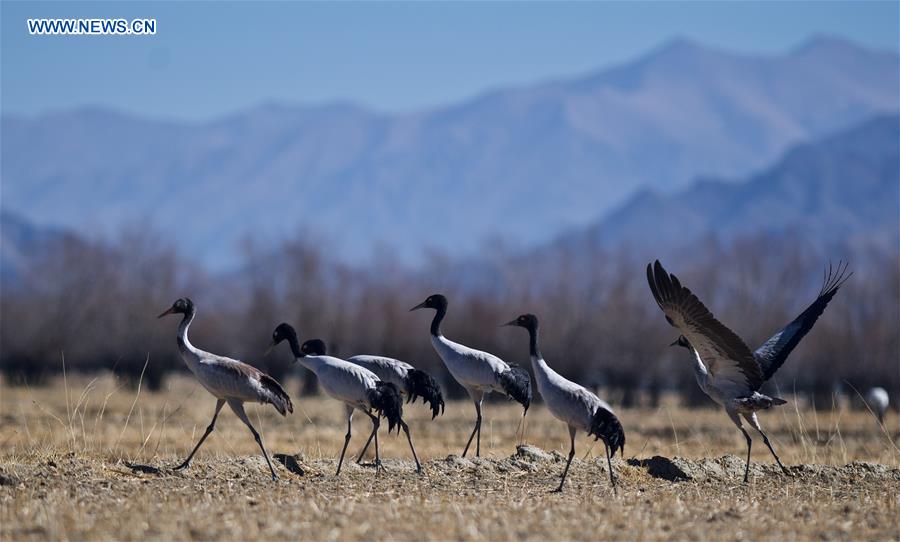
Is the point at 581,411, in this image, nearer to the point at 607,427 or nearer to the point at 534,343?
the point at 607,427

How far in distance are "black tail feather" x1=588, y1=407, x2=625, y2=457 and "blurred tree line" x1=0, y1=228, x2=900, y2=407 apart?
97.4 feet

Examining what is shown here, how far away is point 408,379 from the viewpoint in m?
15.2

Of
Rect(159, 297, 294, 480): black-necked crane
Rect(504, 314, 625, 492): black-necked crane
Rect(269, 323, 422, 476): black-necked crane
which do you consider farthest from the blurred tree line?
Rect(159, 297, 294, 480): black-necked crane

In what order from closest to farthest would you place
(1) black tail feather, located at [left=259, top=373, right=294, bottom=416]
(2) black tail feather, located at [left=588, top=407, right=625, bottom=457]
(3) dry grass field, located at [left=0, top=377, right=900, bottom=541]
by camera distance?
1. (3) dry grass field, located at [left=0, top=377, right=900, bottom=541]
2. (2) black tail feather, located at [left=588, top=407, right=625, bottom=457]
3. (1) black tail feather, located at [left=259, top=373, right=294, bottom=416]

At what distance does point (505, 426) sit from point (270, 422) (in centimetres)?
560

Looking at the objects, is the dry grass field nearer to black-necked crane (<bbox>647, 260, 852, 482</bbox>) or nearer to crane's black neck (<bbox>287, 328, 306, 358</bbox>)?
black-necked crane (<bbox>647, 260, 852, 482</bbox>)

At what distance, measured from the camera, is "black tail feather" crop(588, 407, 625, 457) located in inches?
510

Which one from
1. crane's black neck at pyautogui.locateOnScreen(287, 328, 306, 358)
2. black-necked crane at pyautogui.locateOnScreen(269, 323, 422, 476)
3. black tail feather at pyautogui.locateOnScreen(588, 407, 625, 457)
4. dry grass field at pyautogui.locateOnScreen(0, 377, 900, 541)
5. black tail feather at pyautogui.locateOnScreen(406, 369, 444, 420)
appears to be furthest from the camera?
black tail feather at pyautogui.locateOnScreen(406, 369, 444, 420)

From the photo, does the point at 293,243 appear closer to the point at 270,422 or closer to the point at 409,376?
the point at 270,422

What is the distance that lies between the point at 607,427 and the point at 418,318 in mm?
42155

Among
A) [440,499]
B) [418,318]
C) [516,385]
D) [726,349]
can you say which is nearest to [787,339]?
[726,349]

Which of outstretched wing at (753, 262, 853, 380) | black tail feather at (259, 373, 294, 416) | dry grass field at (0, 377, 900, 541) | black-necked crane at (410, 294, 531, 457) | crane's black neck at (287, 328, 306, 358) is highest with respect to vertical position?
outstretched wing at (753, 262, 853, 380)

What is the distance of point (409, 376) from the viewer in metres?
15.2

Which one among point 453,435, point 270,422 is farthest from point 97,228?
point 453,435
